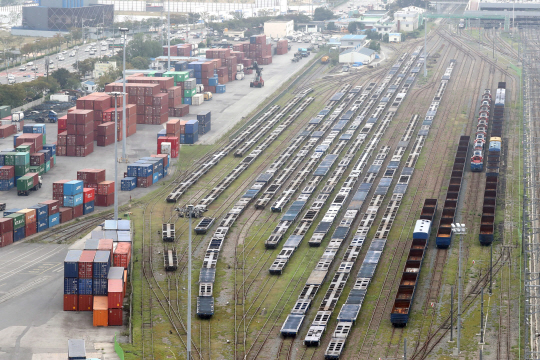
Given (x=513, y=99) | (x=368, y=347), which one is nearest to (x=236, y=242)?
(x=368, y=347)

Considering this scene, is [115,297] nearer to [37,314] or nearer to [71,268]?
[71,268]

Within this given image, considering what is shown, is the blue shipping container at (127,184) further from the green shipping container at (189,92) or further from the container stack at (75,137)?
the green shipping container at (189,92)

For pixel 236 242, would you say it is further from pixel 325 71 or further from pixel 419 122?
pixel 325 71

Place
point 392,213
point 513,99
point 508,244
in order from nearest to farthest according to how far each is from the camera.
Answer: point 508,244
point 392,213
point 513,99

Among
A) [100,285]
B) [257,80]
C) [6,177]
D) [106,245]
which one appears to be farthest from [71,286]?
[257,80]

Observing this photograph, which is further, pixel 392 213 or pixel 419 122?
pixel 419 122

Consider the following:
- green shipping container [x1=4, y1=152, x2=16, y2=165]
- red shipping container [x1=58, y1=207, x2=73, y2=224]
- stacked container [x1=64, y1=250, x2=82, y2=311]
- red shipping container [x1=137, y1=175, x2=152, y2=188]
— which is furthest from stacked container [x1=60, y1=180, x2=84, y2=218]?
stacked container [x1=64, y1=250, x2=82, y2=311]
